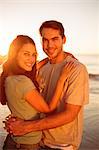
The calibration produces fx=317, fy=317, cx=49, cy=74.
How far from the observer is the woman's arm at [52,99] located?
1.85m

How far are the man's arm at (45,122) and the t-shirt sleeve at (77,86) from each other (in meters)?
0.04

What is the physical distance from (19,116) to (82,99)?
1.30ft

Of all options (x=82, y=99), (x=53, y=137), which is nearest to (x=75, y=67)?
(x=82, y=99)

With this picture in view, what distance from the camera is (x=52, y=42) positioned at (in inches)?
81.3

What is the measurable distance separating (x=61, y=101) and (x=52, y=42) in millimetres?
388

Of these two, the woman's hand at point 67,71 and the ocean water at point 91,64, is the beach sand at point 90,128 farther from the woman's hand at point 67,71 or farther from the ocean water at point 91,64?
the ocean water at point 91,64

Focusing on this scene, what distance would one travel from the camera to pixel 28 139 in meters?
1.94

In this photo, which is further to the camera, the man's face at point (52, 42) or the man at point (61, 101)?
the man's face at point (52, 42)

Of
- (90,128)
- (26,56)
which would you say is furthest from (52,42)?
(90,128)

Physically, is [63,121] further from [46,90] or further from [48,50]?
[48,50]

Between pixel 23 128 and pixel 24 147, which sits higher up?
pixel 23 128

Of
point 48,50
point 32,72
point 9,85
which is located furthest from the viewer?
point 48,50

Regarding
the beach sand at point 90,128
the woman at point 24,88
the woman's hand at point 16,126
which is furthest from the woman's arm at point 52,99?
the beach sand at point 90,128

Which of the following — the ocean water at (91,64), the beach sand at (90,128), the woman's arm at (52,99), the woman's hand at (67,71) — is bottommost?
the ocean water at (91,64)
